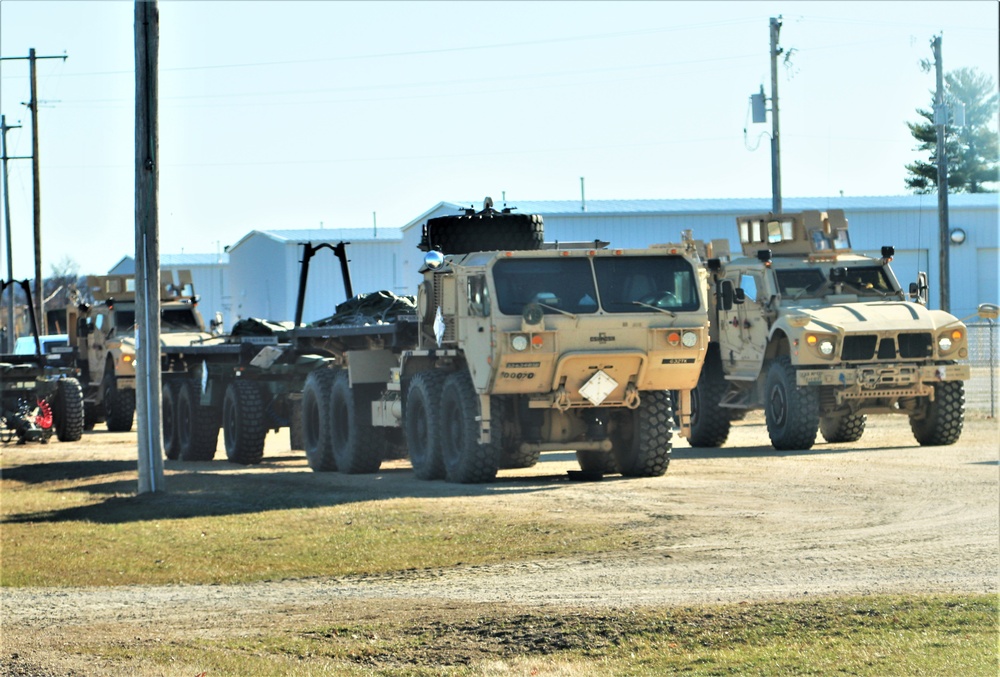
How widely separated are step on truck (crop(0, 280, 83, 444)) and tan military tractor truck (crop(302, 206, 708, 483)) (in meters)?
10.1

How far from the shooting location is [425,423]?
17984 millimetres

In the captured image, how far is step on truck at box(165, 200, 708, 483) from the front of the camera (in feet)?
53.9

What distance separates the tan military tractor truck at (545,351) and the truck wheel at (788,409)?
3833 millimetres

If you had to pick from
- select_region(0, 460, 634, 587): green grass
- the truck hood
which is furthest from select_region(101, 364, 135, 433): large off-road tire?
the truck hood

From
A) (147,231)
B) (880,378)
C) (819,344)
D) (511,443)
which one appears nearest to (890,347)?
(880,378)

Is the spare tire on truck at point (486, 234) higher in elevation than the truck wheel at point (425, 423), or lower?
higher

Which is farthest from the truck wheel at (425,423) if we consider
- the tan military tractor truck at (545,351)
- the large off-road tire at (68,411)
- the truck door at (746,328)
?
the large off-road tire at (68,411)

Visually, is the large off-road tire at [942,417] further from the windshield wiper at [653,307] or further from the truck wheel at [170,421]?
the truck wheel at [170,421]

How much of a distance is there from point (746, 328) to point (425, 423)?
6.36 meters

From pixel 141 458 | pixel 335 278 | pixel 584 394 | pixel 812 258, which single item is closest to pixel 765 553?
pixel 584 394

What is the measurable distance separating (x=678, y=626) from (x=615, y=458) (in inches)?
340

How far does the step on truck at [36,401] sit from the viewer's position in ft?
86.4

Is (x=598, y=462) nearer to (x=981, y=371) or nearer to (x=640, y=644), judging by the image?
(x=640, y=644)

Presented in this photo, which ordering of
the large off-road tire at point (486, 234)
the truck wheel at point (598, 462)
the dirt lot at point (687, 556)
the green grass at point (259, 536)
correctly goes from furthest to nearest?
1. the truck wheel at point (598, 462)
2. the large off-road tire at point (486, 234)
3. the green grass at point (259, 536)
4. the dirt lot at point (687, 556)
